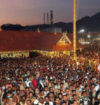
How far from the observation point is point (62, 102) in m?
5.59

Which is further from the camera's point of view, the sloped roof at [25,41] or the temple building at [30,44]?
the sloped roof at [25,41]

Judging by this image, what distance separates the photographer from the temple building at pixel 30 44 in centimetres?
2299

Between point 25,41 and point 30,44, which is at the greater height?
point 25,41

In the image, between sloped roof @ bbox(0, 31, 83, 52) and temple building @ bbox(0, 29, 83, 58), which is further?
sloped roof @ bbox(0, 31, 83, 52)

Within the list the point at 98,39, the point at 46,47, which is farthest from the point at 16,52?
the point at 98,39

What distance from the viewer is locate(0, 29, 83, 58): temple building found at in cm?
2299

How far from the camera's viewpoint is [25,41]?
25.1m

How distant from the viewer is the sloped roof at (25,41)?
2314 cm

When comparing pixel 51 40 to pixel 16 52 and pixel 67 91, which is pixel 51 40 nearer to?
pixel 16 52

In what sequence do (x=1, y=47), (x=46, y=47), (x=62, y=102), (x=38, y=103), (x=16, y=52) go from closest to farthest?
(x=62, y=102) → (x=38, y=103) → (x=1, y=47) → (x=16, y=52) → (x=46, y=47)

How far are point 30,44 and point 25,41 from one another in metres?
0.82

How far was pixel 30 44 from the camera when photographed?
987 inches

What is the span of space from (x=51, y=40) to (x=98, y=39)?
21.8m

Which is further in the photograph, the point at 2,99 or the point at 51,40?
the point at 51,40
